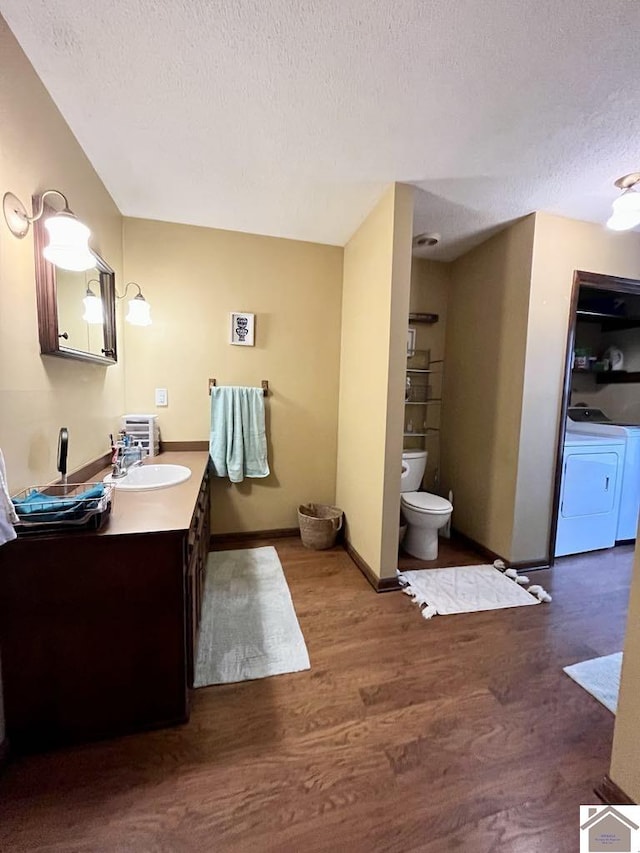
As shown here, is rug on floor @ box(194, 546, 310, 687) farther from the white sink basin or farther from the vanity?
the white sink basin

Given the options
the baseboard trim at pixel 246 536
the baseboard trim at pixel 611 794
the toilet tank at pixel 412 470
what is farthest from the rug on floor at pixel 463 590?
the baseboard trim at pixel 246 536

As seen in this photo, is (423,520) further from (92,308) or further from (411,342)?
(92,308)

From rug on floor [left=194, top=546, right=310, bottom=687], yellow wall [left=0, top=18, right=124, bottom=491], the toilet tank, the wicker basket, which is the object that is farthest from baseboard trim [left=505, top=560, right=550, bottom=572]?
yellow wall [left=0, top=18, right=124, bottom=491]

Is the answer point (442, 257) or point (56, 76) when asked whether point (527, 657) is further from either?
point (56, 76)

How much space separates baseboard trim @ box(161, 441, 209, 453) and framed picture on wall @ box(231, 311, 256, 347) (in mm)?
822

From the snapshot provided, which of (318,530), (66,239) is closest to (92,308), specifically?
(66,239)

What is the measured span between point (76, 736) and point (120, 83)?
2.39m

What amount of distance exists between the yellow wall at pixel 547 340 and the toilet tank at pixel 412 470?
724 millimetres

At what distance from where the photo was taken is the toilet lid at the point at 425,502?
2408mm

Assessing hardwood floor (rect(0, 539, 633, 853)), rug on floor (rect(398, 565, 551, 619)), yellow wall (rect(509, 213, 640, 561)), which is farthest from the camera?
yellow wall (rect(509, 213, 640, 561))

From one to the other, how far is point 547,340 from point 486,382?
48cm

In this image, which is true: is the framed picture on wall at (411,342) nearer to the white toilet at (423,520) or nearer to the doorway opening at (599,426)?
the white toilet at (423,520)

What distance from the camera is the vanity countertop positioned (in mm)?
1164

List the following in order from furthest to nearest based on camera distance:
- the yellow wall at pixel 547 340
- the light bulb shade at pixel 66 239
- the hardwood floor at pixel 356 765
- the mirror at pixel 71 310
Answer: the yellow wall at pixel 547 340, the mirror at pixel 71 310, the light bulb shade at pixel 66 239, the hardwood floor at pixel 356 765
